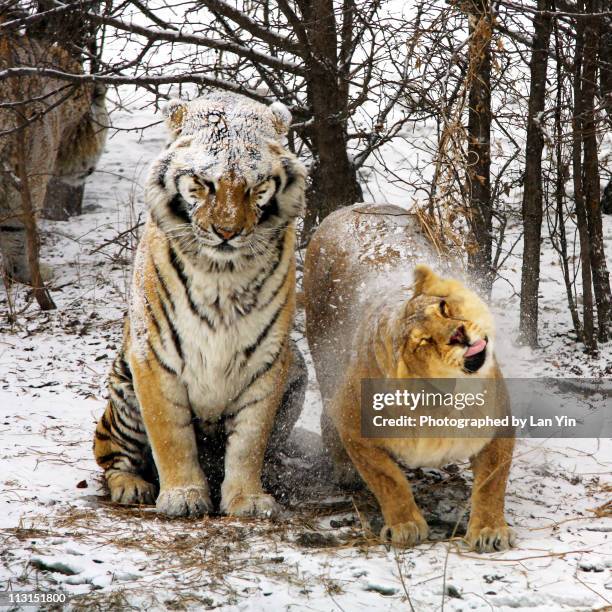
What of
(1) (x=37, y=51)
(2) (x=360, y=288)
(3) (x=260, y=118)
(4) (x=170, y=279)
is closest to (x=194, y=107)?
(3) (x=260, y=118)

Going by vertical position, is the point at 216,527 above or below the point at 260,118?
below

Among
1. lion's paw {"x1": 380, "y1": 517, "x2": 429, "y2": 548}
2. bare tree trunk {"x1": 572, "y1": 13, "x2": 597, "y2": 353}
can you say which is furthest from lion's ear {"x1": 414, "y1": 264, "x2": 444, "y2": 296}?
bare tree trunk {"x1": 572, "y1": 13, "x2": 597, "y2": 353}

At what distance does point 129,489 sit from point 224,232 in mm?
1392

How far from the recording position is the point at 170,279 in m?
4.03

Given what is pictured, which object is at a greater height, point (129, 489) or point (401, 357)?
point (401, 357)

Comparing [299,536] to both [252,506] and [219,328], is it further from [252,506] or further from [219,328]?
[219,328]

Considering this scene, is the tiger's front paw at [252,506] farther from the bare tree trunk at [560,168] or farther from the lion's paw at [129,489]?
the bare tree trunk at [560,168]

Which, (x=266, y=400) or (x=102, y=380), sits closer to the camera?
(x=266, y=400)

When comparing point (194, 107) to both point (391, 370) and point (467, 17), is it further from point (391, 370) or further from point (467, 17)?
point (467, 17)

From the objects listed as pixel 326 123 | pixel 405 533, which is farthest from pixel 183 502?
pixel 326 123

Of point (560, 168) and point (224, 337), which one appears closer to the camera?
point (224, 337)

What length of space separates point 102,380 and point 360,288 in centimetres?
243

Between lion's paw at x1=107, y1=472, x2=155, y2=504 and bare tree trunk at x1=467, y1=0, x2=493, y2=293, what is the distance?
96.5 inches

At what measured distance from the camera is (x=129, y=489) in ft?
13.8
